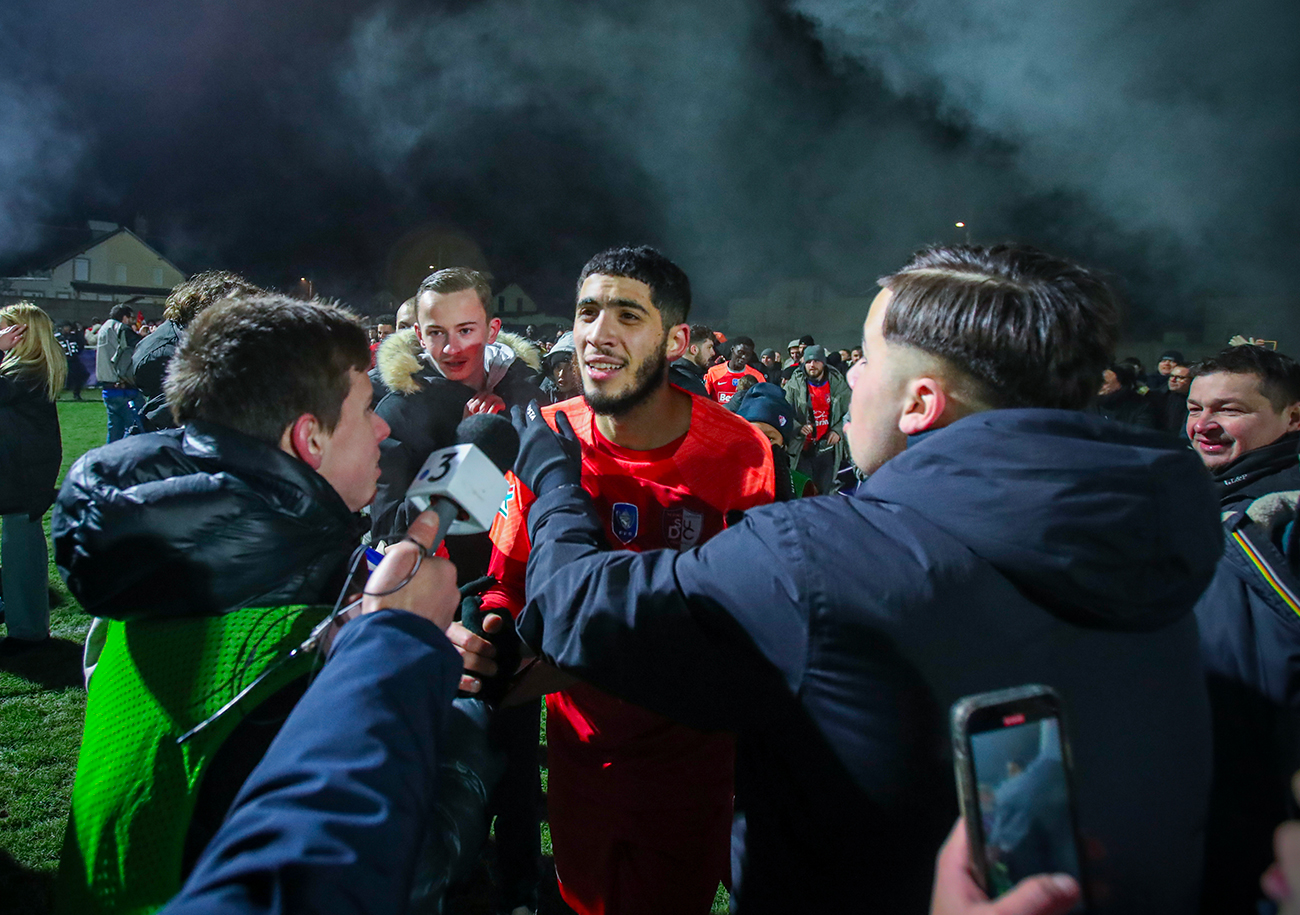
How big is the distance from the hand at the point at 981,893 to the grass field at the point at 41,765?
7.32ft

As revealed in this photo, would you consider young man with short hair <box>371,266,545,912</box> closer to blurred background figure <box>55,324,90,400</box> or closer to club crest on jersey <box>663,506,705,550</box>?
club crest on jersey <box>663,506,705,550</box>

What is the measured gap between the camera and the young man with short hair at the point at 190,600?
3.32 ft

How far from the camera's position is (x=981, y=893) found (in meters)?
0.80

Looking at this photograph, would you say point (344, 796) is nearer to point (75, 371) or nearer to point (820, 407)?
point (820, 407)

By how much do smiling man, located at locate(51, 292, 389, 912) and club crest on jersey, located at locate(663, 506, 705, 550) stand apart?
43.0 inches

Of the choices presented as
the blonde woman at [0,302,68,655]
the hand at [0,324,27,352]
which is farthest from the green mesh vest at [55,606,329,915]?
the hand at [0,324,27,352]

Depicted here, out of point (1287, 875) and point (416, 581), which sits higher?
point (416, 581)

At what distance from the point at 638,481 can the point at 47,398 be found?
14.2 feet

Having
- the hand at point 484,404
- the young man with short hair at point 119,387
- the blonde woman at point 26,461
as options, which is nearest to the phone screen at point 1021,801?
the hand at point 484,404

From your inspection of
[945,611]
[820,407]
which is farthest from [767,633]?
[820,407]

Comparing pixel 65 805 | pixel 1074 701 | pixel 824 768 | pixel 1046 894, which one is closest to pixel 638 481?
pixel 824 768

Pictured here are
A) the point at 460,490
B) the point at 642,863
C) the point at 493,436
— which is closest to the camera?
the point at 460,490

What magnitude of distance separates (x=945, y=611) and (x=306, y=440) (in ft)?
3.46

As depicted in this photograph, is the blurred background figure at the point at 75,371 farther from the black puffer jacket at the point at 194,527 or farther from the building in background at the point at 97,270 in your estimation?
the black puffer jacket at the point at 194,527
